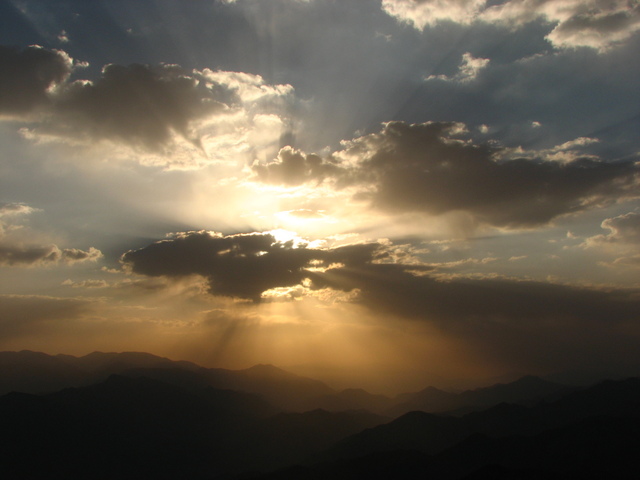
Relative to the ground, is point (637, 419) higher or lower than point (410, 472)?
higher

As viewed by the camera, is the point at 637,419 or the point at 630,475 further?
the point at 637,419

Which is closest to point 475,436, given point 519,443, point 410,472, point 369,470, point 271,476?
point 519,443

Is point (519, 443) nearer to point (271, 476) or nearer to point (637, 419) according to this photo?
point (637, 419)

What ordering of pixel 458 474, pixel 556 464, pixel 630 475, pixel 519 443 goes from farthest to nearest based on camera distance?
pixel 519 443 < pixel 458 474 < pixel 556 464 < pixel 630 475

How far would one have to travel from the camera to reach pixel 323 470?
7210 inches

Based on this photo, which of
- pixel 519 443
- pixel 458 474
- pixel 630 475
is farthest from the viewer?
pixel 519 443

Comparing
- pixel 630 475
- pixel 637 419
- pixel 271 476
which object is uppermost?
pixel 637 419

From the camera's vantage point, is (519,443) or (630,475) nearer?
(630,475)

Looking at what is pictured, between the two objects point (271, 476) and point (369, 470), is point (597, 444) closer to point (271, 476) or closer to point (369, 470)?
point (369, 470)

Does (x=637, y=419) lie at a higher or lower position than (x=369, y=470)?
higher

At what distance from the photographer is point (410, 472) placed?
16862 centimetres

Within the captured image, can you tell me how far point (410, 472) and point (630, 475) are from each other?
3075 inches

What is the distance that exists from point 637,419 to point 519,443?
49323 mm

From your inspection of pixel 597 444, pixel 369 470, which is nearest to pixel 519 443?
pixel 597 444
